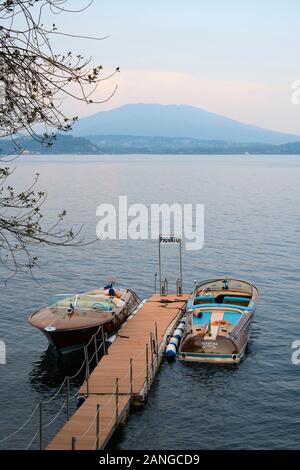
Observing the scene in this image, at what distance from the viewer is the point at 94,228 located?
80.8 metres

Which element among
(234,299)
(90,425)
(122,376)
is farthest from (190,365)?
(90,425)

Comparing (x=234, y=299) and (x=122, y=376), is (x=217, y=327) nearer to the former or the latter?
(x=234, y=299)

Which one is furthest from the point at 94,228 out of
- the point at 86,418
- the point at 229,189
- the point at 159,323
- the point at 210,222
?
the point at 229,189

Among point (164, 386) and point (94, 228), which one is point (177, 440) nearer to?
point (164, 386)

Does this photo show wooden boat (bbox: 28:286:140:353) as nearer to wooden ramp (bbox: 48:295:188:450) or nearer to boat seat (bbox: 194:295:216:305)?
wooden ramp (bbox: 48:295:188:450)

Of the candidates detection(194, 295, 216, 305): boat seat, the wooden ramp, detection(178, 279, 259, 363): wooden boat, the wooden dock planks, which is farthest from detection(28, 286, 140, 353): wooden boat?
the wooden dock planks

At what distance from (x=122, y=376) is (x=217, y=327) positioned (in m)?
6.23

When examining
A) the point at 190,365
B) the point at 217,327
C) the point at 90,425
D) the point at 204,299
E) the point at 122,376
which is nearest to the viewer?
the point at 90,425

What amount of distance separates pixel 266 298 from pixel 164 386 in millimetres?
17696

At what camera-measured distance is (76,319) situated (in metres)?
29.8

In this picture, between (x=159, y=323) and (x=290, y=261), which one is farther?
(x=290, y=261)

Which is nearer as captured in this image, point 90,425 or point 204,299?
point 90,425

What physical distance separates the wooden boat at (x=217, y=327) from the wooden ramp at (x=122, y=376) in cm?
152

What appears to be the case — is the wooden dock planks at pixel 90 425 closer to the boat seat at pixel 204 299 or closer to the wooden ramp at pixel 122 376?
the wooden ramp at pixel 122 376
